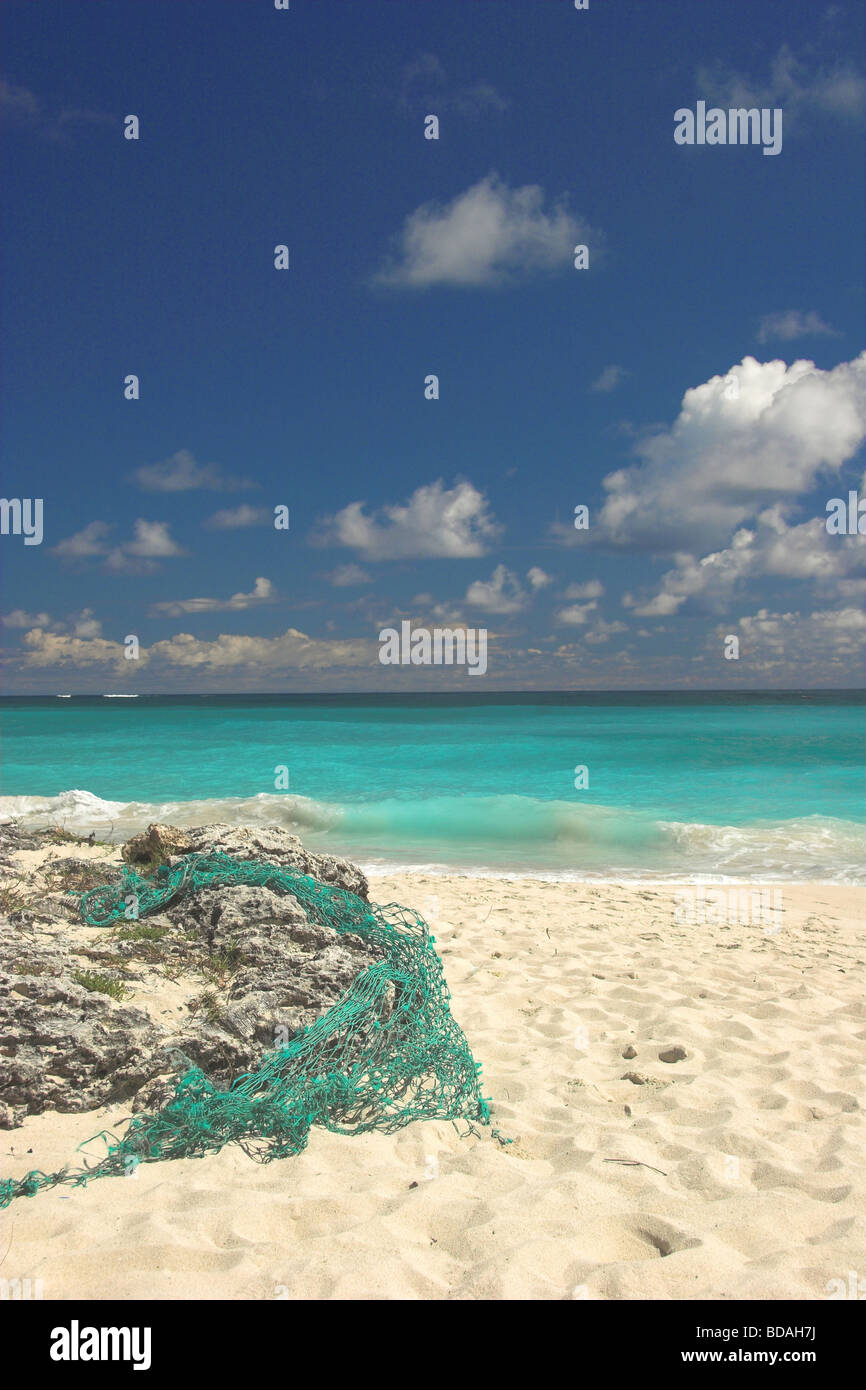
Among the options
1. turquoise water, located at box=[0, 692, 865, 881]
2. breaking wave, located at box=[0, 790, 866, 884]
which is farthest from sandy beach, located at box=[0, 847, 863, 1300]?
turquoise water, located at box=[0, 692, 865, 881]

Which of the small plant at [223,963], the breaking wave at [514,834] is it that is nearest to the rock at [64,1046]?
the small plant at [223,963]

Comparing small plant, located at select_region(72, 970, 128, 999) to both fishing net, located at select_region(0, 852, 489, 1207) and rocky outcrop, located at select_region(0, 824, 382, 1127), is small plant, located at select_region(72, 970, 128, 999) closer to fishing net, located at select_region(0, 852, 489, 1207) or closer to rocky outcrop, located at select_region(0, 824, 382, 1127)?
rocky outcrop, located at select_region(0, 824, 382, 1127)

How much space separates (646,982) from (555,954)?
3.34 feet

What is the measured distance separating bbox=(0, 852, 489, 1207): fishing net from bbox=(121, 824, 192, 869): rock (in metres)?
0.41

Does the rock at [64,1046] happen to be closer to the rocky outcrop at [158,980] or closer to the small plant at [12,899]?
the rocky outcrop at [158,980]

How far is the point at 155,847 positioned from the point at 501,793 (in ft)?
58.6

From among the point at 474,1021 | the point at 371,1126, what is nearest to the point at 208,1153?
the point at 371,1126

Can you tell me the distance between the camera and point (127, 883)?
17.9 feet

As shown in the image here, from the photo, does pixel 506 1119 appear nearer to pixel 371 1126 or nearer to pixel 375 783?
pixel 371 1126

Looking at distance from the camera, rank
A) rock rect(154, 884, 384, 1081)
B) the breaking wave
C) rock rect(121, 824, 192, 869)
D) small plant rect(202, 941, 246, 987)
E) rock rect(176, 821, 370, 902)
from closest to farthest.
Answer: rock rect(154, 884, 384, 1081) < small plant rect(202, 941, 246, 987) < rock rect(176, 821, 370, 902) < rock rect(121, 824, 192, 869) < the breaking wave

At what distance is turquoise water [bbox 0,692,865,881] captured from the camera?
47.2 feet

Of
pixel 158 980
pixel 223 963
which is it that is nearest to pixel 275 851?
pixel 223 963

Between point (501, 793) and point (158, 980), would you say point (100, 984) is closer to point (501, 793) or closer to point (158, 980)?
point (158, 980)
